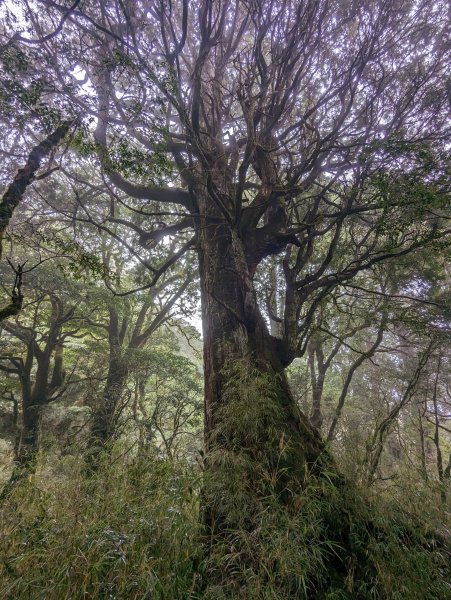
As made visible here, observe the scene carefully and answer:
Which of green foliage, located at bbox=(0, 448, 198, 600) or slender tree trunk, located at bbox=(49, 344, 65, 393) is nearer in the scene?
green foliage, located at bbox=(0, 448, 198, 600)

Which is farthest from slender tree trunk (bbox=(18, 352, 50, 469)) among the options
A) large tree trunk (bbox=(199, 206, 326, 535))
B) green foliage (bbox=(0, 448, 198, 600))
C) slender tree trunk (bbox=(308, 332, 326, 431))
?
slender tree trunk (bbox=(308, 332, 326, 431))

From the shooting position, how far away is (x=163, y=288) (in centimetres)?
1055

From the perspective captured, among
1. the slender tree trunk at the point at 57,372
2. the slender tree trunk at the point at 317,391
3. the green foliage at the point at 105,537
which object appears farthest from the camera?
the slender tree trunk at the point at 57,372

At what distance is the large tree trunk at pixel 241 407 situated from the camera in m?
2.60

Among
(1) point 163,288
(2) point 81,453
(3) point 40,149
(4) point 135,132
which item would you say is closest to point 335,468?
(2) point 81,453

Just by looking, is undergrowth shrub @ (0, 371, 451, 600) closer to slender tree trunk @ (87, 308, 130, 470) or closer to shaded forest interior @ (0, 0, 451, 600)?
shaded forest interior @ (0, 0, 451, 600)

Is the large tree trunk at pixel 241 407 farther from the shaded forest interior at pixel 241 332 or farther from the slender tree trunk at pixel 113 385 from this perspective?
the slender tree trunk at pixel 113 385

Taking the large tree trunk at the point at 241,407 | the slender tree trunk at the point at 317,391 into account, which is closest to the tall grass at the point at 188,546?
the large tree trunk at the point at 241,407

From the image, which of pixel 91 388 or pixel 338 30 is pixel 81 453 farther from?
pixel 338 30

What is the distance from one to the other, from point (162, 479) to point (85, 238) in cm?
635

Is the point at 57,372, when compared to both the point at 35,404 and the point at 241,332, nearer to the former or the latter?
the point at 35,404

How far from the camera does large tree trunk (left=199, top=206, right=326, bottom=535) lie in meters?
2.60

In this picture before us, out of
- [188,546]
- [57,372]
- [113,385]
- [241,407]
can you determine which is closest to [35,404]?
[57,372]

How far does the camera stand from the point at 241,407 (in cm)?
300
